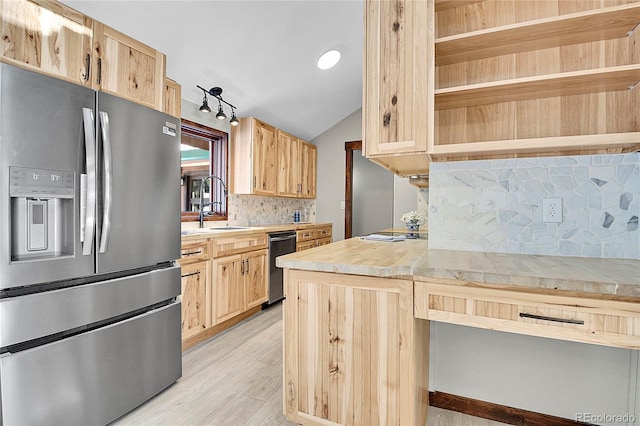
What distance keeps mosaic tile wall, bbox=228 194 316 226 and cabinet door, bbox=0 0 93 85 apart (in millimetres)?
2349

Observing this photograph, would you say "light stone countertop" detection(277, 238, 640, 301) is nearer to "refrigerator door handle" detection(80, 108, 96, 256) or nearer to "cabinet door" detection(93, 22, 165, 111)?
"refrigerator door handle" detection(80, 108, 96, 256)

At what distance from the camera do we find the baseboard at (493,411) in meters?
1.62

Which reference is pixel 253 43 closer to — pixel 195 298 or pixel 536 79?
pixel 195 298

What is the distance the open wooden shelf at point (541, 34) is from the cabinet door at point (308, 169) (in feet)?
11.3

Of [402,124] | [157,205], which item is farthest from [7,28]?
[402,124]

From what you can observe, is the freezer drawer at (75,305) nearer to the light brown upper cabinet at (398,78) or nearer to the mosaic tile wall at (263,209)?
the light brown upper cabinet at (398,78)

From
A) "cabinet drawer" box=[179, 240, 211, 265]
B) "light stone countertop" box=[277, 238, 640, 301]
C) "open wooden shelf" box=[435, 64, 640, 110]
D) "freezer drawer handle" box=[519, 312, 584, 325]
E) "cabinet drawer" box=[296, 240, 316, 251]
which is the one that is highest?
"open wooden shelf" box=[435, 64, 640, 110]

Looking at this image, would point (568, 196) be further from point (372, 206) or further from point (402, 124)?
point (372, 206)

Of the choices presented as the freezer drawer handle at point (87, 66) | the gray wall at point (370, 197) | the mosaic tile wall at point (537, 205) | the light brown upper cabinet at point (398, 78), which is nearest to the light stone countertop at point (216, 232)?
the freezer drawer handle at point (87, 66)

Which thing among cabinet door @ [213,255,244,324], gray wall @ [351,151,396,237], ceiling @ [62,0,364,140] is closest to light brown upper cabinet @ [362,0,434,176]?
ceiling @ [62,0,364,140]

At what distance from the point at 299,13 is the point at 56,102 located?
2194mm

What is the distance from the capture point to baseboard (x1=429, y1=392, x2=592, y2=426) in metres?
1.62

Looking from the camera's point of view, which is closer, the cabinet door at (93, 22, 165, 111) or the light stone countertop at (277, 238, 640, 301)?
the light stone countertop at (277, 238, 640, 301)

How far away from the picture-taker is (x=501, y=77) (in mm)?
1670
